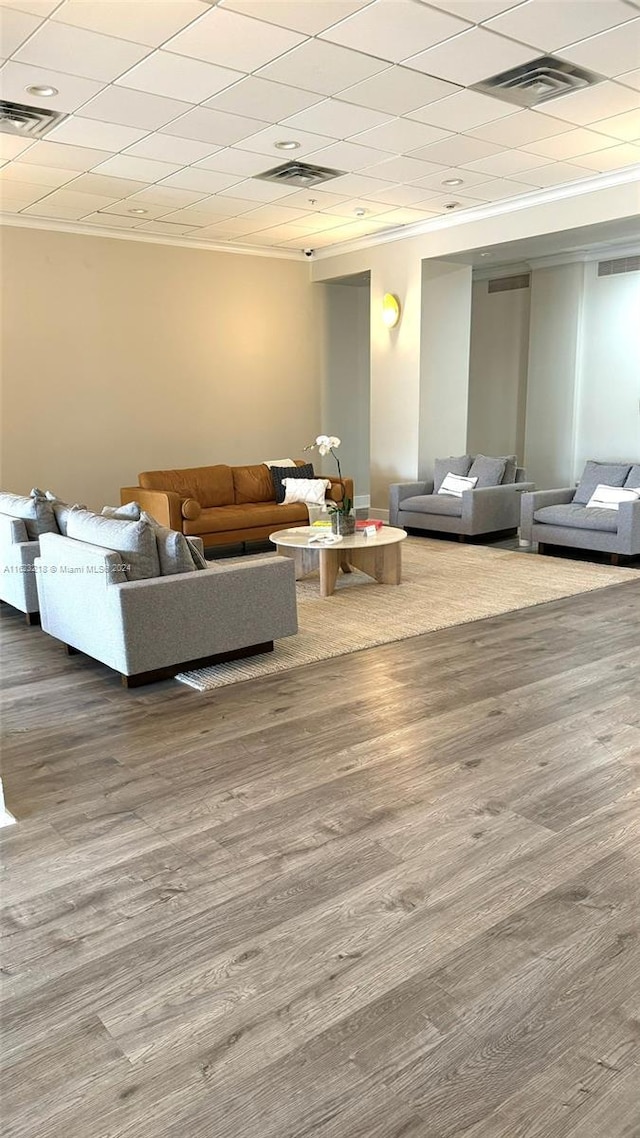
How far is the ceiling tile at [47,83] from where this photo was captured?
413 centimetres

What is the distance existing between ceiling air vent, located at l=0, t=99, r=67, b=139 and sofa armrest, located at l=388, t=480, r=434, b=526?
178 inches

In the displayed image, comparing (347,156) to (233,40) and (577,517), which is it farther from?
(577,517)

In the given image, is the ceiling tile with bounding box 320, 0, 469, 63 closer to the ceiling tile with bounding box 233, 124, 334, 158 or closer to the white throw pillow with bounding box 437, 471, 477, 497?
the ceiling tile with bounding box 233, 124, 334, 158

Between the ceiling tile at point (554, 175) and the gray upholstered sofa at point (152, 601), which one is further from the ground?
the ceiling tile at point (554, 175)

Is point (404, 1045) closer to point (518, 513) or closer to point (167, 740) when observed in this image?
point (167, 740)

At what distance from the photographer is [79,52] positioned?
3.91 meters

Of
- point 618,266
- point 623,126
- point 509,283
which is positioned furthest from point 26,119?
point 509,283

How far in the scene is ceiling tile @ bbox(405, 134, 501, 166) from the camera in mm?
5379

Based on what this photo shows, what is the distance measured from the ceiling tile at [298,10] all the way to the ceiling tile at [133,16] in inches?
6.9

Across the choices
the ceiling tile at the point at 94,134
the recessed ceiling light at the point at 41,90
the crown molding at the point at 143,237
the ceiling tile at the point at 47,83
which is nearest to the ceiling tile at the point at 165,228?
the crown molding at the point at 143,237

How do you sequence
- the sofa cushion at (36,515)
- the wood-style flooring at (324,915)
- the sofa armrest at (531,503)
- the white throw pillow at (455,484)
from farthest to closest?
the white throw pillow at (455,484) → the sofa armrest at (531,503) → the sofa cushion at (36,515) → the wood-style flooring at (324,915)

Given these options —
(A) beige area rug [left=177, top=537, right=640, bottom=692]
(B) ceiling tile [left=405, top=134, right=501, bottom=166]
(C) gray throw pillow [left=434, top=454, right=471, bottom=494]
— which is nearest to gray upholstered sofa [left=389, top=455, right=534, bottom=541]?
(C) gray throw pillow [left=434, top=454, right=471, bottom=494]

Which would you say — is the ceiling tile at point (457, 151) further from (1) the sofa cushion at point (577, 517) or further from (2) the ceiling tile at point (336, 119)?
(1) the sofa cushion at point (577, 517)

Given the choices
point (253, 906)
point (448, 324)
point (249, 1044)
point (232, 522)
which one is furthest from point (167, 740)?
point (448, 324)
